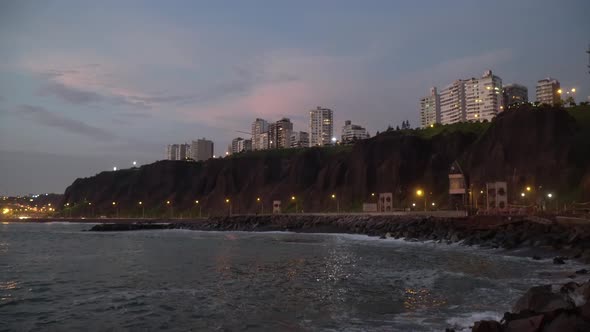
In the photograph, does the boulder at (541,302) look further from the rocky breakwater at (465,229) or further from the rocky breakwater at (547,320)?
the rocky breakwater at (465,229)

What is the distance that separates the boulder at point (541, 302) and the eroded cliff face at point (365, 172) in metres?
64.8

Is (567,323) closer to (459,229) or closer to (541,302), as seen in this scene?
(541,302)

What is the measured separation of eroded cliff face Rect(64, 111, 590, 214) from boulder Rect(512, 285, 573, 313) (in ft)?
213

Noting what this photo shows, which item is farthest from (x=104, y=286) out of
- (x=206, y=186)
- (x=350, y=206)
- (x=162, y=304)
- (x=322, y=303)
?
(x=206, y=186)

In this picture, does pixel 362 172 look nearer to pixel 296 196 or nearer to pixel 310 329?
pixel 296 196

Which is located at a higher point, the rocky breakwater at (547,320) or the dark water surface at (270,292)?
the rocky breakwater at (547,320)

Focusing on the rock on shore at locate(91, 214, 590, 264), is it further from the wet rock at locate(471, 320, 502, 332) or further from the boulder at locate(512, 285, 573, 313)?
the wet rock at locate(471, 320, 502, 332)

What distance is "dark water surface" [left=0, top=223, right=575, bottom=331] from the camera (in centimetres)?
1416

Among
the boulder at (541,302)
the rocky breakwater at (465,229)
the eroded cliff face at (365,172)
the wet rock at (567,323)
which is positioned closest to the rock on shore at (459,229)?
the rocky breakwater at (465,229)

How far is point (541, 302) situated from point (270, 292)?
10740 mm

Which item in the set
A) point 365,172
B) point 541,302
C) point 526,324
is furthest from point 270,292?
point 365,172

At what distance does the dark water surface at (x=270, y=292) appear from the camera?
46.5ft

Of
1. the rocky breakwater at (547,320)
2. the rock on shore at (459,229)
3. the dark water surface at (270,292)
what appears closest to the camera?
the rocky breakwater at (547,320)

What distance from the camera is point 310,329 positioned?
1308 cm
